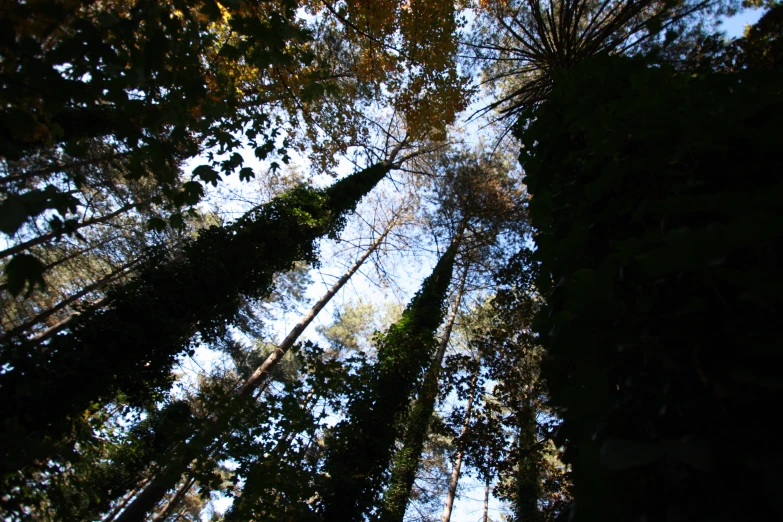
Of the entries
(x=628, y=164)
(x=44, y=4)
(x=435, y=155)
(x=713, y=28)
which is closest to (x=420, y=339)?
(x=628, y=164)

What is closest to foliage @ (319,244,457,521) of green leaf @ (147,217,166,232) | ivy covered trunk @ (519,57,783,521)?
green leaf @ (147,217,166,232)

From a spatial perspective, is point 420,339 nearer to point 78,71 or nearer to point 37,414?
point 37,414

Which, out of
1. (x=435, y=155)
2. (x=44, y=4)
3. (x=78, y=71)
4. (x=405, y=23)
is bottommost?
(x=44, y=4)

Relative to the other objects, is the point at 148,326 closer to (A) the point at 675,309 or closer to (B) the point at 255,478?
(B) the point at 255,478

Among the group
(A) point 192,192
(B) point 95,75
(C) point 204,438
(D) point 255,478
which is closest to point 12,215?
(B) point 95,75

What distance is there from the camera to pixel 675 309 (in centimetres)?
114

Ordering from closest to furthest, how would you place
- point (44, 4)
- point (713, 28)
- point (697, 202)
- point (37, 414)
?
point (697, 202)
point (44, 4)
point (37, 414)
point (713, 28)

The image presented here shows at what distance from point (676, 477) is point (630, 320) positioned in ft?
1.57

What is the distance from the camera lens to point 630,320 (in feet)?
4.00

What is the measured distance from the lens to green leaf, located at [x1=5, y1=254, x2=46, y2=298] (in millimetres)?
1460

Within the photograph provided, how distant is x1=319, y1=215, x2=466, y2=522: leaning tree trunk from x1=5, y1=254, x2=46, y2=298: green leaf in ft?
12.9

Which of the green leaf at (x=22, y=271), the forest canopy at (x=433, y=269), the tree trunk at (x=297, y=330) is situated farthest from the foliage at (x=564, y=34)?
the tree trunk at (x=297, y=330)

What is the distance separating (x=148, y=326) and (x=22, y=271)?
504 centimetres

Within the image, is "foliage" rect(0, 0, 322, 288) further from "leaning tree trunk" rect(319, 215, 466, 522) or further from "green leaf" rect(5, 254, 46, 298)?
"leaning tree trunk" rect(319, 215, 466, 522)
